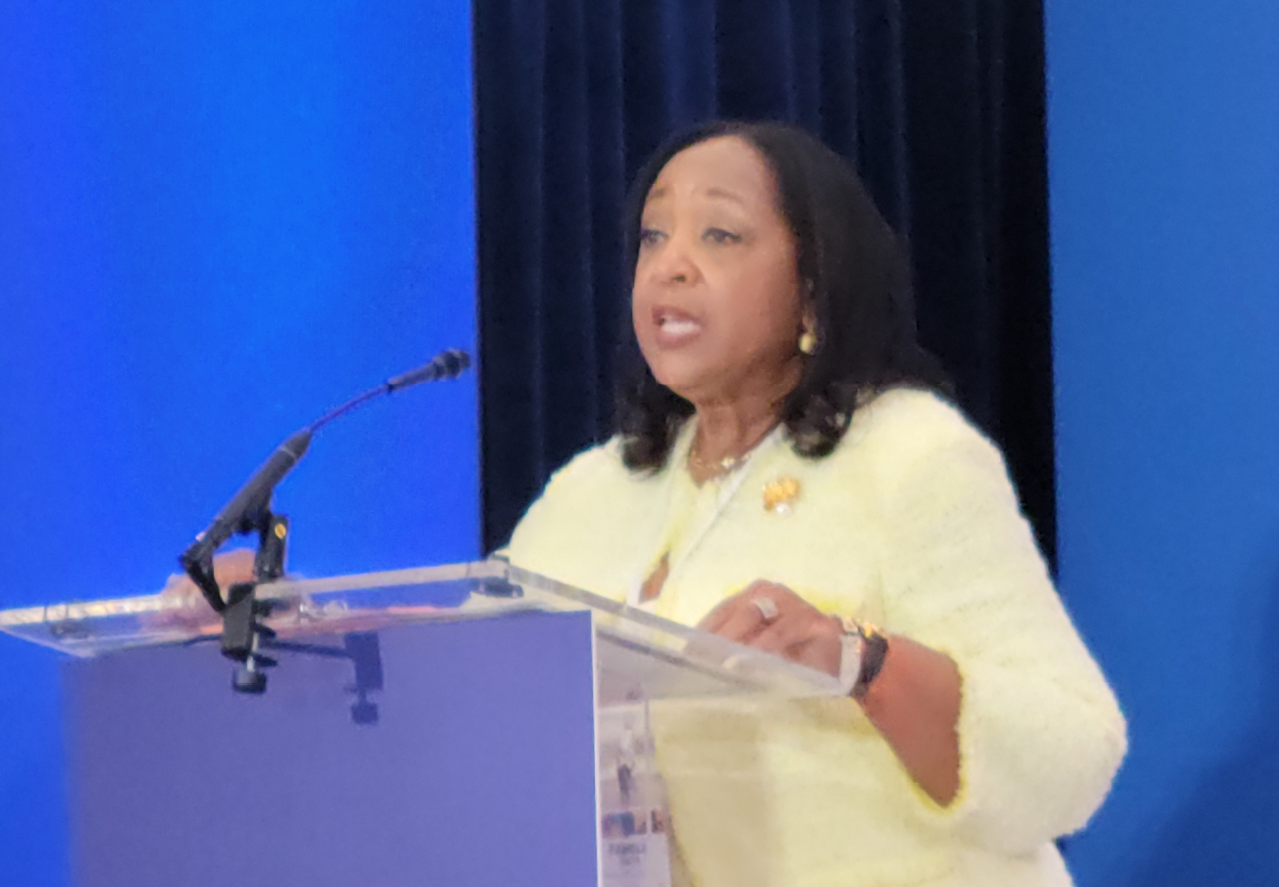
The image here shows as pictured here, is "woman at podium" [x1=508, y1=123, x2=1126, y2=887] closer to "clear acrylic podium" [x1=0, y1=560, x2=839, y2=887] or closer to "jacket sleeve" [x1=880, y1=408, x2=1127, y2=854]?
"jacket sleeve" [x1=880, y1=408, x2=1127, y2=854]

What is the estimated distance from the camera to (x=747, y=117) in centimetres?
271

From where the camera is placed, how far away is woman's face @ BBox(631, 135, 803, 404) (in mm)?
1595

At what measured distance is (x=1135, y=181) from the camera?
2547 millimetres

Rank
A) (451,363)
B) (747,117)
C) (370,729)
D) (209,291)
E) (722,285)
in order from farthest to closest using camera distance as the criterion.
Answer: (747,117)
(209,291)
(722,285)
(451,363)
(370,729)

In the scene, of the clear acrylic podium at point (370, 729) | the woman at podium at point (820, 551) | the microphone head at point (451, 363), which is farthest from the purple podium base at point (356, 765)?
the microphone head at point (451, 363)

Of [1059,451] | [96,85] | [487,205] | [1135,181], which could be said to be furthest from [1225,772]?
[96,85]

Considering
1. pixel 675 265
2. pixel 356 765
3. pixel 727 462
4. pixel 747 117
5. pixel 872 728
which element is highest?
pixel 747 117

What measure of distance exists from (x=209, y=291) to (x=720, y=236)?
1.14 metres

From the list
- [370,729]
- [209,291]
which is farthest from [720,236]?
[209,291]

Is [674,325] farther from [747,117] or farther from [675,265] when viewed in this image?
[747,117]

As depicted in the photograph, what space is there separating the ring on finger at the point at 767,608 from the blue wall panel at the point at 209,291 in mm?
1514

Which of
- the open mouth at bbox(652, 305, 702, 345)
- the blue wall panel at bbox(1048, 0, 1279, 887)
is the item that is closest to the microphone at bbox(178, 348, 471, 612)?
the open mouth at bbox(652, 305, 702, 345)

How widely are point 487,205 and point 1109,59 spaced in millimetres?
1217

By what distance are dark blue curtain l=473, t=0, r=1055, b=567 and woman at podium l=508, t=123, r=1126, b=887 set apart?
0.75 meters
